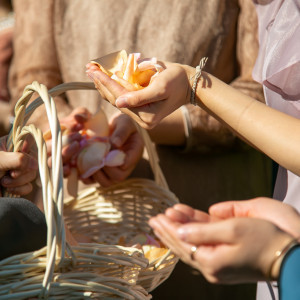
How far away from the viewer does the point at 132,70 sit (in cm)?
92

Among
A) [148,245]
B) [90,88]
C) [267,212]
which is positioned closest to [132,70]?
[90,88]

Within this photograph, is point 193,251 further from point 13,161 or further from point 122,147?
point 122,147

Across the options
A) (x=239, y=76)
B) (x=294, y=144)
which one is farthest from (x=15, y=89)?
(x=294, y=144)

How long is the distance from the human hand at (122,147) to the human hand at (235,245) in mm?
740

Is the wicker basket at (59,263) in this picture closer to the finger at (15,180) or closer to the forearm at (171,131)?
the finger at (15,180)

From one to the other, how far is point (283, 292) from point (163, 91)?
370 millimetres

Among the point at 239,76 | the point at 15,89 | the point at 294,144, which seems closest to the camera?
the point at 294,144

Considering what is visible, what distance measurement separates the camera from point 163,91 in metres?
0.86

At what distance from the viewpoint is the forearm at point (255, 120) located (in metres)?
0.80

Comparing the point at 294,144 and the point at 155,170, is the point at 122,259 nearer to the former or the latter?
the point at 294,144

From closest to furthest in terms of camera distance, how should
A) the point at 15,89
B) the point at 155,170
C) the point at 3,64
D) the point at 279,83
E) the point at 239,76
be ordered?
the point at 279,83
the point at 155,170
the point at 239,76
the point at 15,89
the point at 3,64

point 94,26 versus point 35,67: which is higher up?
point 94,26

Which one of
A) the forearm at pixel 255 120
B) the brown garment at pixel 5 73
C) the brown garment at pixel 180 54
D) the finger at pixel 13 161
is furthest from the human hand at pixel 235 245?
the brown garment at pixel 5 73

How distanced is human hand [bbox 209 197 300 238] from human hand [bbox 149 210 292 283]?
0.13 ft
